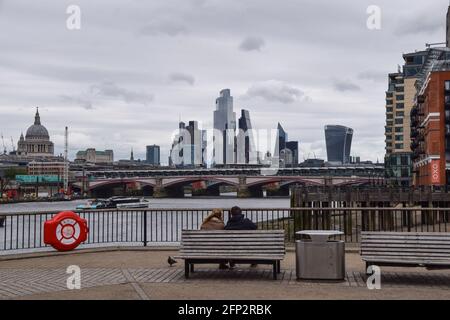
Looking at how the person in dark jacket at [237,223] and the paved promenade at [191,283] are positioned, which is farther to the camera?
the person in dark jacket at [237,223]

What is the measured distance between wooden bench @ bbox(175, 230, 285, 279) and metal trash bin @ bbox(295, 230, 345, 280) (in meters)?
0.41

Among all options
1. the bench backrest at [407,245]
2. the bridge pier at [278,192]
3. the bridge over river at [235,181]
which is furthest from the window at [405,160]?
the bench backrest at [407,245]

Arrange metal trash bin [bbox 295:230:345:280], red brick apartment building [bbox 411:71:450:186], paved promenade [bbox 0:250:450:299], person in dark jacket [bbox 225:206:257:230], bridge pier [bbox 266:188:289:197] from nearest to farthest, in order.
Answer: paved promenade [bbox 0:250:450:299] → metal trash bin [bbox 295:230:345:280] → person in dark jacket [bbox 225:206:257:230] → red brick apartment building [bbox 411:71:450:186] → bridge pier [bbox 266:188:289:197]

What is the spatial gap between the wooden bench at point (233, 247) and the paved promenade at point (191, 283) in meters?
0.39

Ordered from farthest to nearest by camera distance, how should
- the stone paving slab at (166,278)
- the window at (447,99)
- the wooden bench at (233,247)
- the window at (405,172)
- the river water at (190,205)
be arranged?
the window at (405,172) < the river water at (190,205) < the window at (447,99) < the wooden bench at (233,247) < the stone paving slab at (166,278)

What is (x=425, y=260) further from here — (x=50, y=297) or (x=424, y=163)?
(x=424, y=163)

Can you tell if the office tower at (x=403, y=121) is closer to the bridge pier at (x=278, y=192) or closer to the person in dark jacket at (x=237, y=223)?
the bridge pier at (x=278, y=192)

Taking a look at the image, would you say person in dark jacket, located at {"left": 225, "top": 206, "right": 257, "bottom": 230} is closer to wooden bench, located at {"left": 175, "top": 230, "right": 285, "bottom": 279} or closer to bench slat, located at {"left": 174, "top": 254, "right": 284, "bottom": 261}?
wooden bench, located at {"left": 175, "top": 230, "right": 285, "bottom": 279}

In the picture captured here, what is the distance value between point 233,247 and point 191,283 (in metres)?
1.07

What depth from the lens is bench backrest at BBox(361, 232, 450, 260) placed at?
11.0 metres

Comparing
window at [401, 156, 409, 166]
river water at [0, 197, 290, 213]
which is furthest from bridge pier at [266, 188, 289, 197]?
window at [401, 156, 409, 166]

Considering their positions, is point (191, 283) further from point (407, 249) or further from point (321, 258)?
point (407, 249)

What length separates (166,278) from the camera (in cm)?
1179

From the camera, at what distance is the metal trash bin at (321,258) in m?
11.4
